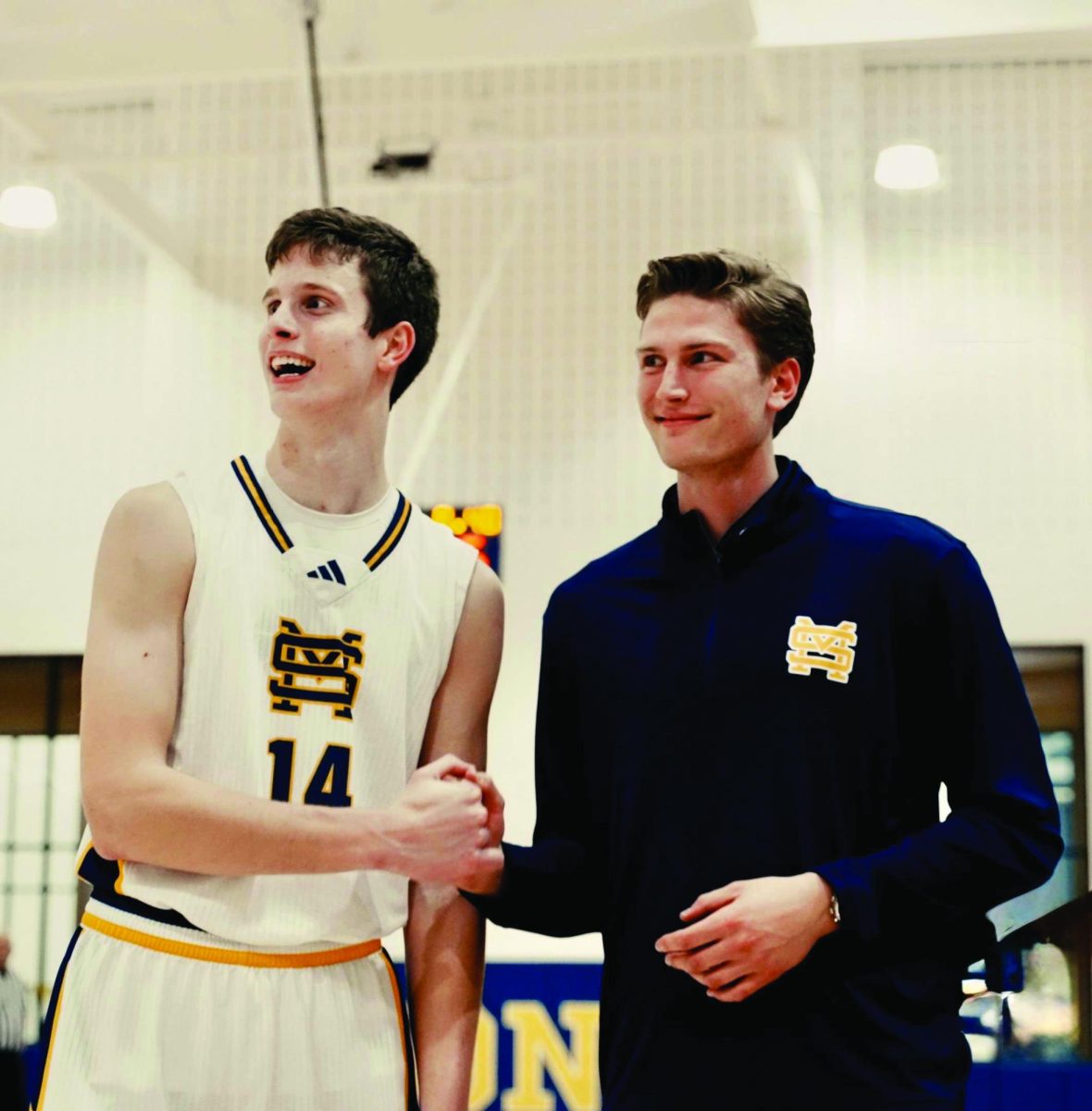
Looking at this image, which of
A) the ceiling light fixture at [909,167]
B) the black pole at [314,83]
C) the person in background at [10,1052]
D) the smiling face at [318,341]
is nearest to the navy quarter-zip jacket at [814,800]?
the smiling face at [318,341]

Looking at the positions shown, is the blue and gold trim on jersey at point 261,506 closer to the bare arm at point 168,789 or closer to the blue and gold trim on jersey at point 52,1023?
the bare arm at point 168,789

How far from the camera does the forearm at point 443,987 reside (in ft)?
7.88

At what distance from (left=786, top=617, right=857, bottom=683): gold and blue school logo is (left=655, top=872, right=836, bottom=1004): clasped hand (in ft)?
0.98

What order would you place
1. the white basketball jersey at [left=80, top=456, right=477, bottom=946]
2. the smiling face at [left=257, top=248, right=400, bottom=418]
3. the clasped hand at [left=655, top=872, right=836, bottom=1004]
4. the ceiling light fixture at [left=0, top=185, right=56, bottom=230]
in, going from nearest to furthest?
the clasped hand at [left=655, top=872, right=836, bottom=1004] → the white basketball jersey at [left=80, top=456, right=477, bottom=946] → the smiling face at [left=257, top=248, right=400, bottom=418] → the ceiling light fixture at [left=0, top=185, right=56, bottom=230]

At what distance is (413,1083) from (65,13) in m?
6.09

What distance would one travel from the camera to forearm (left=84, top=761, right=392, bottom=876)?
84.6 inches

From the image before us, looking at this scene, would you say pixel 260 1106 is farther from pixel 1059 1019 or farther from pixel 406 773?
pixel 1059 1019

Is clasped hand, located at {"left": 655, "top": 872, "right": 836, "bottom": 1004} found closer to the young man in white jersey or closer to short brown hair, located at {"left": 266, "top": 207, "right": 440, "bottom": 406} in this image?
the young man in white jersey

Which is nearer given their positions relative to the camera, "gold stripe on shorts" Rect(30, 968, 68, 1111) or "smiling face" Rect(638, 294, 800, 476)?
"gold stripe on shorts" Rect(30, 968, 68, 1111)

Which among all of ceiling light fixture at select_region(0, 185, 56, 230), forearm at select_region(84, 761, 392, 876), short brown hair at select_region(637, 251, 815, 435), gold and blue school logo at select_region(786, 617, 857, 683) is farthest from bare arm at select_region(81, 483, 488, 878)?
ceiling light fixture at select_region(0, 185, 56, 230)

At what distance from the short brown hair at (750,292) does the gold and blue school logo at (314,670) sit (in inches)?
29.3

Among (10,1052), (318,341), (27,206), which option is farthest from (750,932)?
(27,206)

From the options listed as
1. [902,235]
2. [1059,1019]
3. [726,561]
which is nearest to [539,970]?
[1059,1019]

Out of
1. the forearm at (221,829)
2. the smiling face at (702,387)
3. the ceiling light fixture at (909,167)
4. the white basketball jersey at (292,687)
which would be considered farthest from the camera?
the ceiling light fixture at (909,167)
